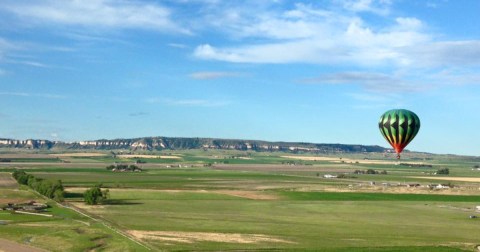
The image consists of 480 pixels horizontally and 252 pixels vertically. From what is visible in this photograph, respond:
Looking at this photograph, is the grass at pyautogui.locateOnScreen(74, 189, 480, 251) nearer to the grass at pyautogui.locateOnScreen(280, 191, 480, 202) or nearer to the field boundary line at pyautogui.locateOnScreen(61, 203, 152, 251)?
the field boundary line at pyautogui.locateOnScreen(61, 203, 152, 251)

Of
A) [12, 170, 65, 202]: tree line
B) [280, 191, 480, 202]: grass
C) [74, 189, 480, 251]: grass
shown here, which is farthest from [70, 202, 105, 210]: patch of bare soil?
[280, 191, 480, 202]: grass

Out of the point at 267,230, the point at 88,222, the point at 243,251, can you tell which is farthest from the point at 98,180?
the point at 243,251

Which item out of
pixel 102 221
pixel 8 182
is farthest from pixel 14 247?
pixel 8 182

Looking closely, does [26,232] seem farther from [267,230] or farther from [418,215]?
[418,215]

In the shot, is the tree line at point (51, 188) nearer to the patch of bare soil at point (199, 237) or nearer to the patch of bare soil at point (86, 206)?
the patch of bare soil at point (86, 206)

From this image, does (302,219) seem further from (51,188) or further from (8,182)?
(8,182)

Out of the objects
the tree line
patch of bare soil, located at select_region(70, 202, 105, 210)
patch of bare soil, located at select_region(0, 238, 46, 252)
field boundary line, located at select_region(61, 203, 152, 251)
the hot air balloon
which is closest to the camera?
patch of bare soil, located at select_region(0, 238, 46, 252)

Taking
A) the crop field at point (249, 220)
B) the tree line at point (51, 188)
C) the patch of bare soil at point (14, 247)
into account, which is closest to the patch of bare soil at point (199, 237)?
the crop field at point (249, 220)
